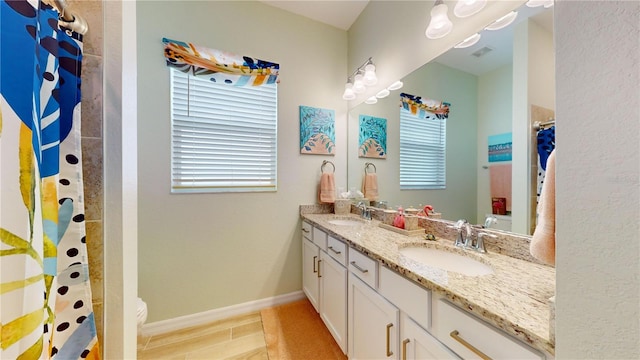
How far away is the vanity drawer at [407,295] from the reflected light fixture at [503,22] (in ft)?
4.11

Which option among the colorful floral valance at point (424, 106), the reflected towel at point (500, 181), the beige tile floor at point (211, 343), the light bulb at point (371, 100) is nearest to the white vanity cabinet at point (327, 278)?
the beige tile floor at point (211, 343)

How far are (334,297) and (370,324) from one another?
39cm

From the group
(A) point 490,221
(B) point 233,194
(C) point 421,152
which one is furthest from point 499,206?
(B) point 233,194

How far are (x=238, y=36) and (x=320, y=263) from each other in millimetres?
1982

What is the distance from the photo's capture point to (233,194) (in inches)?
70.7

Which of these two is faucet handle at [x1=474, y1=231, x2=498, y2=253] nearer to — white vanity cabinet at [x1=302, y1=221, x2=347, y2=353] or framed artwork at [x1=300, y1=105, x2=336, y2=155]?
white vanity cabinet at [x1=302, y1=221, x2=347, y2=353]

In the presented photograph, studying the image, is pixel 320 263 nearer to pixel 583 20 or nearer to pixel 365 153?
pixel 365 153

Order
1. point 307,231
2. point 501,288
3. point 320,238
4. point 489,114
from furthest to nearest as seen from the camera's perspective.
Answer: point 307,231, point 320,238, point 489,114, point 501,288

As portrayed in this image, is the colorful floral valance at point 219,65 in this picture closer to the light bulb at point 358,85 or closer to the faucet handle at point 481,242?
the light bulb at point 358,85

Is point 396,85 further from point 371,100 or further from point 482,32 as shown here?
point 482,32

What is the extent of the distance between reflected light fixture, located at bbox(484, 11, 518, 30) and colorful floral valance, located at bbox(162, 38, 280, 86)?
1.49 m

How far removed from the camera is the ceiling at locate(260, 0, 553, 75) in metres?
0.94

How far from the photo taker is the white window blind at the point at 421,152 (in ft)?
4.66

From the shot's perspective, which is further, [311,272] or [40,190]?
[311,272]
